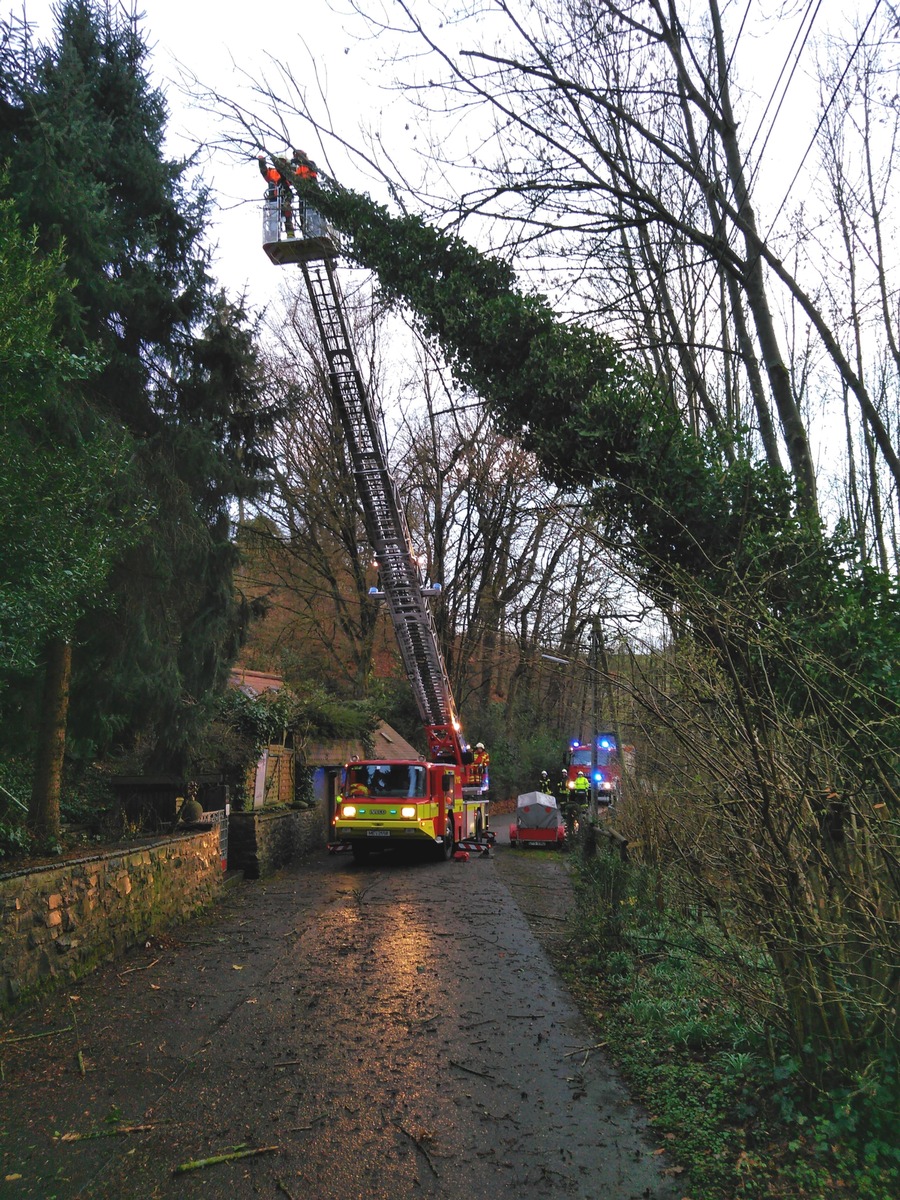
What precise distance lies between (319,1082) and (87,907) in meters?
3.71

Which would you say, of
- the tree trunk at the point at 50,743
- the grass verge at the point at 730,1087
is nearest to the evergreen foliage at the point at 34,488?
the tree trunk at the point at 50,743

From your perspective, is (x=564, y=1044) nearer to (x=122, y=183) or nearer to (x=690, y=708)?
(x=690, y=708)

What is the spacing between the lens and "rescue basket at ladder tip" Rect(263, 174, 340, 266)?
1202 centimetres

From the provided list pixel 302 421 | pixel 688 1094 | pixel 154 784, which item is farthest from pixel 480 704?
pixel 688 1094

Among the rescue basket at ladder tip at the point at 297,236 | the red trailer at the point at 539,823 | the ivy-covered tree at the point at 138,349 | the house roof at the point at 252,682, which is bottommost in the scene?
the red trailer at the point at 539,823

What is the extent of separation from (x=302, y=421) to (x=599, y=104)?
60.8ft

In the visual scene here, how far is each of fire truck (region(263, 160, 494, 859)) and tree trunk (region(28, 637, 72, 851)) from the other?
761 cm

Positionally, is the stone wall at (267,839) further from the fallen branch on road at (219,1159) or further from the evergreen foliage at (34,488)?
the fallen branch on road at (219,1159)

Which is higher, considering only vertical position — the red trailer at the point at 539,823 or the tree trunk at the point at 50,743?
the tree trunk at the point at 50,743

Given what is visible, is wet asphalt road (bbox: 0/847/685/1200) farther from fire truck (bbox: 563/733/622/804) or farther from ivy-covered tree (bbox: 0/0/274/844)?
fire truck (bbox: 563/733/622/804)

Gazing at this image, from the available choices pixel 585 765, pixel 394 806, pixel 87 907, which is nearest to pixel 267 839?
pixel 394 806

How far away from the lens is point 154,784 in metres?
12.9

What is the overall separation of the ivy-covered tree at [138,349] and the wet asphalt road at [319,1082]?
3693 millimetres

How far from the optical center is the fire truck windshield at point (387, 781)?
16.8m
